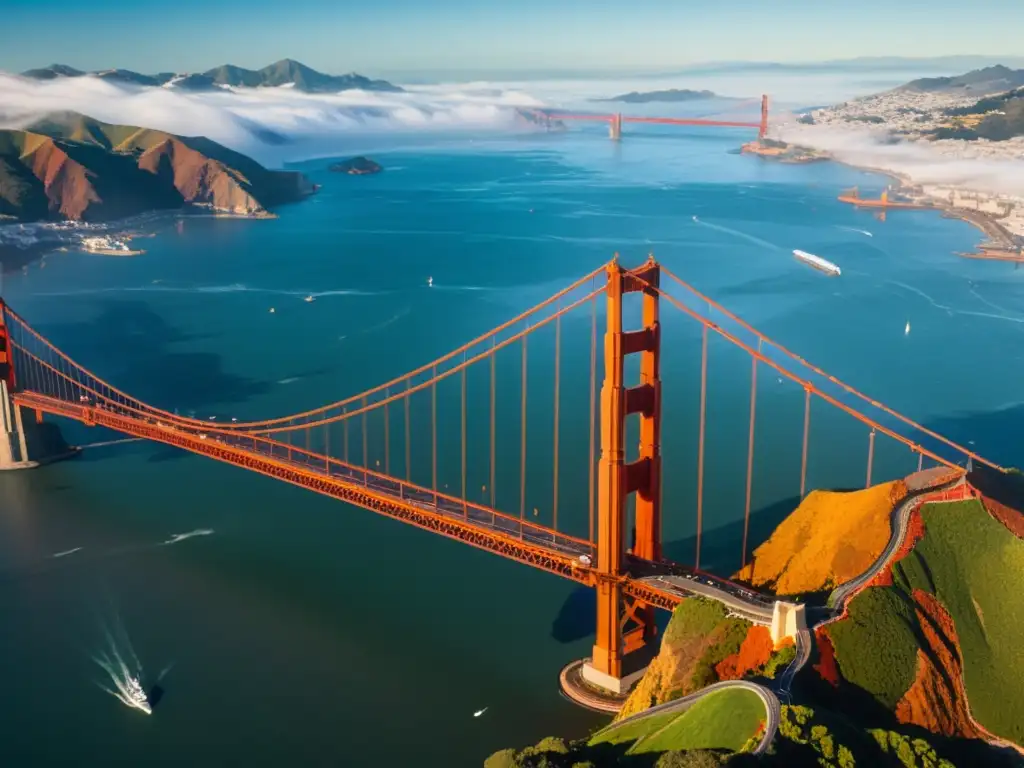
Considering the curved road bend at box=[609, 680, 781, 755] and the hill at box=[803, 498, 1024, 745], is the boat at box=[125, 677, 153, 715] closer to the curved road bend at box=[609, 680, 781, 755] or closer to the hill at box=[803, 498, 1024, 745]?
the curved road bend at box=[609, 680, 781, 755]

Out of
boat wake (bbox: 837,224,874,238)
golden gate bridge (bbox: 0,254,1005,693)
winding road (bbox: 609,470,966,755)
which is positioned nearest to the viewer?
winding road (bbox: 609,470,966,755)

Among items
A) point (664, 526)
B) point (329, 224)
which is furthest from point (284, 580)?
point (329, 224)

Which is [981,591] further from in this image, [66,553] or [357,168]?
[357,168]

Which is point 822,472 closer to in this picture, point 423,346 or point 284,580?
point 284,580

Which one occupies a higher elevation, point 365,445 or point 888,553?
point 888,553

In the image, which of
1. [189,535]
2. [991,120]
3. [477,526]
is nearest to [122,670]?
[189,535]

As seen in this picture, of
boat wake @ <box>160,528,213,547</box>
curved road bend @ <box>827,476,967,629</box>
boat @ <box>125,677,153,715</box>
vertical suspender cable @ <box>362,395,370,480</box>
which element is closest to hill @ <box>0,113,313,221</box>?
vertical suspender cable @ <box>362,395,370,480</box>

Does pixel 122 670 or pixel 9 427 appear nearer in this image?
pixel 122 670
